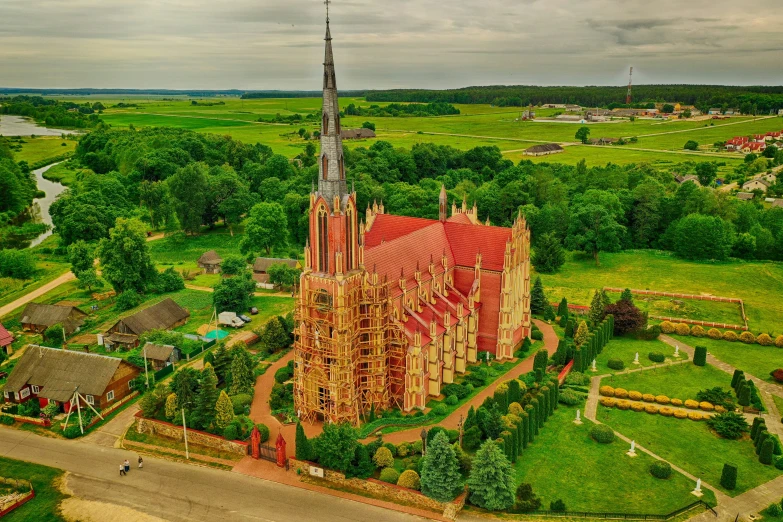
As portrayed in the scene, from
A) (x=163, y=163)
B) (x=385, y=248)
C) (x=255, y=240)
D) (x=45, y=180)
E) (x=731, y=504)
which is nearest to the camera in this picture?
(x=731, y=504)

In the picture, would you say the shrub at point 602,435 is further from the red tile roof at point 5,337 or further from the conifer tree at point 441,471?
the red tile roof at point 5,337

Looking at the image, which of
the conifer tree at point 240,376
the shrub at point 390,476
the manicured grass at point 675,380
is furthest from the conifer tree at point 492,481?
the conifer tree at point 240,376

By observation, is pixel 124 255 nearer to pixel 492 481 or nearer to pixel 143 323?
pixel 143 323

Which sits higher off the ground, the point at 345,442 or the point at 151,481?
the point at 345,442

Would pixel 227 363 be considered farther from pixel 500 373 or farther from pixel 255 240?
pixel 255 240

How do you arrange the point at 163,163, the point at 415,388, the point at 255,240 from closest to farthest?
the point at 415,388 < the point at 255,240 < the point at 163,163

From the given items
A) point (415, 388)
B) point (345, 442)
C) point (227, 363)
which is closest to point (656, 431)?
point (415, 388)
